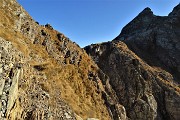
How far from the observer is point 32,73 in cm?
4112

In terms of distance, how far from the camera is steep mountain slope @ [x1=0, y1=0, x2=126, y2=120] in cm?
3197

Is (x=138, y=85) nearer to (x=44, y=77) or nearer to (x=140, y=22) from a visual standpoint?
(x=44, y=77)

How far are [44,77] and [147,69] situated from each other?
1521 inches

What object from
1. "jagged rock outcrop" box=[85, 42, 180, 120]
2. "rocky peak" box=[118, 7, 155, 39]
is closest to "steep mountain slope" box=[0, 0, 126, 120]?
"jagged rock outcrop" box=[85, 42, 180, 120]

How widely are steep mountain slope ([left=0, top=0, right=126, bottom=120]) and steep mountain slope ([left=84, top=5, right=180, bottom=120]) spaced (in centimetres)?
542

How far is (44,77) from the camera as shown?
45.2 metres

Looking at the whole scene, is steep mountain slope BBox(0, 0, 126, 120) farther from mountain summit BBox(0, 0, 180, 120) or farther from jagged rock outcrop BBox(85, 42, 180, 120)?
jagged rock outcrop BBox(85, 42, 180, 120)

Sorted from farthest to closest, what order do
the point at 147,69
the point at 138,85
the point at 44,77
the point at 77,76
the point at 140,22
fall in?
the point at 140,22
the point at 147,69
the point at 138,85
the point at 77,76
the point at 44,77

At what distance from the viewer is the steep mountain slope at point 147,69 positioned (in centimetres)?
6681

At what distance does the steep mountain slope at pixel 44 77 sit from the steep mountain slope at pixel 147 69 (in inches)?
213

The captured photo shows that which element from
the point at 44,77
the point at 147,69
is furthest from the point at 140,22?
the point at 44,77

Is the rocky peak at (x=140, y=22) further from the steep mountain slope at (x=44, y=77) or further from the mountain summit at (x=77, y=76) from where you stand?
the steep mountain slope at (x=44, y=77)

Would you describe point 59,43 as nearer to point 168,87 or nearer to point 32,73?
point 32,73

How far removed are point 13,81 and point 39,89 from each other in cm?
879
